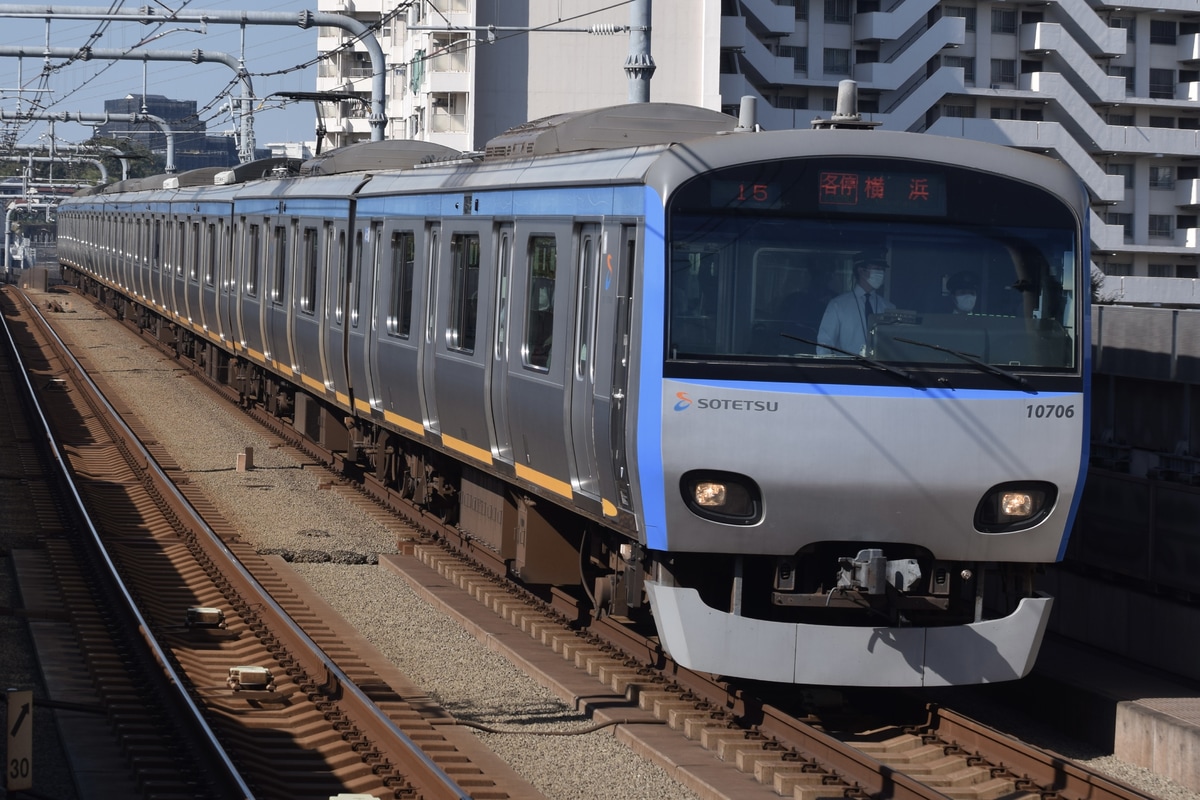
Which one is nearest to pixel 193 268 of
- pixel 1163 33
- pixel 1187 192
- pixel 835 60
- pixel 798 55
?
pixel 798 55

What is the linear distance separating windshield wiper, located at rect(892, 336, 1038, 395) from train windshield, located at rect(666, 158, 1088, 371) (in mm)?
10

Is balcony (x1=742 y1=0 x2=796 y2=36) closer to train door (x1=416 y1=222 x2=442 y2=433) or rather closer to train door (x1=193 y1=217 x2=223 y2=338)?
train door (x1=193 y1=217 x2=223 y2=338)

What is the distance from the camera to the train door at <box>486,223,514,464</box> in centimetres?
986

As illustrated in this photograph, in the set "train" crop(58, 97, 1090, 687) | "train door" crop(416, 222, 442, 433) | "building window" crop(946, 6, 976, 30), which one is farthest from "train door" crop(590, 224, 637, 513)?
"building window" crop(946, 6, 976, 30)

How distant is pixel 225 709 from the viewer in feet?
27.6

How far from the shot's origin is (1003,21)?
5278cm

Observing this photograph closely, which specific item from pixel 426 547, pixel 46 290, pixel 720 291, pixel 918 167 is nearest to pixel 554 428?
pixel 720 291

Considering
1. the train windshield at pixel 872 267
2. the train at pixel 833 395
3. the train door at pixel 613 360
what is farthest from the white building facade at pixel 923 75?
the train windshield at pixel 872 267

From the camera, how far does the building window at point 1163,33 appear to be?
5547 centimetres

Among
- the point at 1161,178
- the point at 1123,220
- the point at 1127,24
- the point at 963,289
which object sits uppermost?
the point at 1127,24

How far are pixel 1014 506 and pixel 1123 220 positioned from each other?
1911 inches

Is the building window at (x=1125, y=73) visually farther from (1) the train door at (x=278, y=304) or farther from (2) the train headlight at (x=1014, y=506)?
(2) the train headlight at (x=1014, y=506)

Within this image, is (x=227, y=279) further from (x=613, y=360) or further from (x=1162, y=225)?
(x=1162, y=225)

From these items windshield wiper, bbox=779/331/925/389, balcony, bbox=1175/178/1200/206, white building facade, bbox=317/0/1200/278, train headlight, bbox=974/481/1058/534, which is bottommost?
train headlight, bbox=974/481/1058/534
